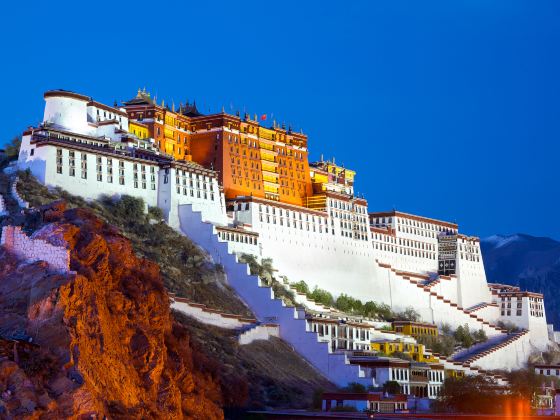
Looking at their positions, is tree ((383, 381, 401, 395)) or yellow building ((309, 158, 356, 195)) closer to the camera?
tree ((383, 381, 401, 395))

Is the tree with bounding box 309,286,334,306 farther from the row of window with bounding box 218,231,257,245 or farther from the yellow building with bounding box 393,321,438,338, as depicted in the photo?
the row of window with bounding box 218,231,257,245

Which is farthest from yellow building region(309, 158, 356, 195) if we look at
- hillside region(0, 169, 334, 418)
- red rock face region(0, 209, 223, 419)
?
red rock face region(0, 209, 223, 419)

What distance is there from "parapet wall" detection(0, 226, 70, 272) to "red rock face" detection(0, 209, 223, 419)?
1.76ft

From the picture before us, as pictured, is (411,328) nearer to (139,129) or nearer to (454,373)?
(454,373)

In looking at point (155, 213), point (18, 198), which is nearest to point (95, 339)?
point (18, 198)

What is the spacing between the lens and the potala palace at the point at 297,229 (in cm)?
9344

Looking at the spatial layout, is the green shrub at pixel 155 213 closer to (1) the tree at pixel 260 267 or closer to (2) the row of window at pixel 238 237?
(2) the row of window at pixel 238 237

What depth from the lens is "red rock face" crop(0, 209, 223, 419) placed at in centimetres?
4944

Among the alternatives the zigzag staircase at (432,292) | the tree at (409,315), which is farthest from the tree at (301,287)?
the zigzag staircase at (432,292)

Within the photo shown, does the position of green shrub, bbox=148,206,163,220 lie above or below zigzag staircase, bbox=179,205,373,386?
above

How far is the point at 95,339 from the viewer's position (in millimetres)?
53406

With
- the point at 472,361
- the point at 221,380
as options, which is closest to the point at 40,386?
the point at 221,380

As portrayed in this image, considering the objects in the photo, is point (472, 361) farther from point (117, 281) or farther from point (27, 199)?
point (117, 281)

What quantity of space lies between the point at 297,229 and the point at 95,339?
5642 centimetres
